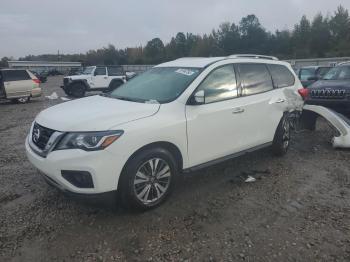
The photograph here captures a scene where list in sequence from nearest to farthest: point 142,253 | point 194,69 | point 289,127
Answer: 1. point 142,253
2. point 194,69
3. point 289,127

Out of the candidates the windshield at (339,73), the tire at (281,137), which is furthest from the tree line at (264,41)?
the tire at (281,137)

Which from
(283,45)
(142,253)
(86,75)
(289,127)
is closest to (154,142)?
(142,253)

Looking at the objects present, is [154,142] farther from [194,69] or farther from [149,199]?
[194,69]

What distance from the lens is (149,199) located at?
367 cm

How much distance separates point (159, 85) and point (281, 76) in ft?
7.98

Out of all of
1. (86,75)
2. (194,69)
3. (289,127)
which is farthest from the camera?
(86,75)

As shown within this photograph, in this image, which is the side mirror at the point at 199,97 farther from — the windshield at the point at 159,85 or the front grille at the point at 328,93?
the front grille at the point at 328,93

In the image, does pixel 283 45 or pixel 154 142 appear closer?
pixel 154 142

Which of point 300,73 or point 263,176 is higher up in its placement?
point 300,73

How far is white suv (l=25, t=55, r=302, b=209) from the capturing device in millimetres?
3219

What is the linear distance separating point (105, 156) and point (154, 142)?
1.98ft

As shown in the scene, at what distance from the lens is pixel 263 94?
5012 millimetres

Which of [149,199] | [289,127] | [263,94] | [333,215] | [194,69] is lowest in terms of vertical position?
[333,215]

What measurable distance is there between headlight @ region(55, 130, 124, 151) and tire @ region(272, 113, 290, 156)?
314 centimetres
